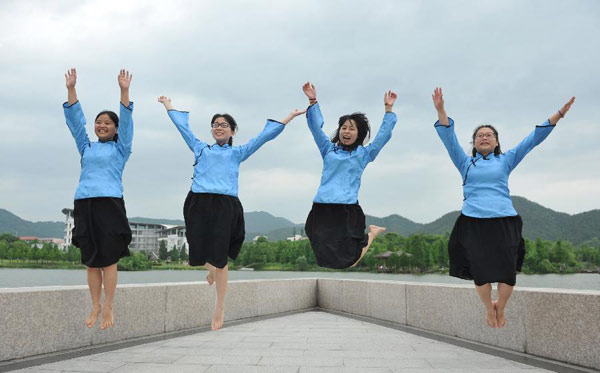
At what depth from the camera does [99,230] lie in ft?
16.3

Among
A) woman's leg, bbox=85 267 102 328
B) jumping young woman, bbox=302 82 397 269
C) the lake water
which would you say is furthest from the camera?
the lake water

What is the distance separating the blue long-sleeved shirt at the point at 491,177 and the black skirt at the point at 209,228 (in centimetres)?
260

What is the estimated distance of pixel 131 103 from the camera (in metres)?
5.17

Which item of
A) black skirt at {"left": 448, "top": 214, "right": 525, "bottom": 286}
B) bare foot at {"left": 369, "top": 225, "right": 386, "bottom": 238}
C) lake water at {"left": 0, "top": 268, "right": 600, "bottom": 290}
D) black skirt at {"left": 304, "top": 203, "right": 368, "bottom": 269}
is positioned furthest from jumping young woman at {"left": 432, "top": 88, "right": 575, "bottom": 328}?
lake water at {"left": 0, "top": 268, "right": 600, "bottom": 290}

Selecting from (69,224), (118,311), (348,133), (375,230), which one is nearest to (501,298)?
(375,230)

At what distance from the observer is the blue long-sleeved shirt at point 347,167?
5.02m

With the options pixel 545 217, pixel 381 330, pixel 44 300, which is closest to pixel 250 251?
pixel 381 330

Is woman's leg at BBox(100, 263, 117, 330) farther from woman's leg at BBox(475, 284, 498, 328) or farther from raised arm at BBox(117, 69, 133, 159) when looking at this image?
woman's leg at BBox(475, 284, 498, 328)

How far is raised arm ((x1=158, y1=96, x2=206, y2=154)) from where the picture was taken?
5461 mm

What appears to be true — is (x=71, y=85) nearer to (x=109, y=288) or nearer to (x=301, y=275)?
(x=109, y=288)

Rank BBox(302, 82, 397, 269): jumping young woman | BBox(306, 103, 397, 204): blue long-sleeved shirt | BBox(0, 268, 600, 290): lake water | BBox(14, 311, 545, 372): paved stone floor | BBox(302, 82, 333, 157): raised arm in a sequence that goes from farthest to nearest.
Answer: BBox(0, 268, 600, 290): lake water < BBox(14, 311, 545, 372): paved stone floor < BBox(302, 82, 333, 157): raised arm < BBox(306, 103, 397, 204): blue long-sleeved shirt < BBox(302, 82, 397, 269): jumping young woman

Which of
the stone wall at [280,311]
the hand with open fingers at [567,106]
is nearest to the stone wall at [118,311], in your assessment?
the stone wall at [280,311]

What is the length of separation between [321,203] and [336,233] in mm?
376

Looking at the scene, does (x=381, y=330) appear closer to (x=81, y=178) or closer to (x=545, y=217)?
(x=81, y=178)
